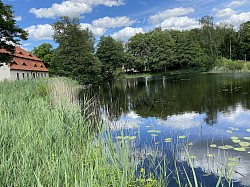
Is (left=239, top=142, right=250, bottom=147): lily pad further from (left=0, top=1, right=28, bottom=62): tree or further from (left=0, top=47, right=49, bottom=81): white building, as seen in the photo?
(left=0, top=47, right=49, bottom=81): white building

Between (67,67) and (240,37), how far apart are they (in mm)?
39031

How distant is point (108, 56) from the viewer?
5497cm

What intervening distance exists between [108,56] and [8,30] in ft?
→ 125

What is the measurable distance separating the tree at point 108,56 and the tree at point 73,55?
698 inches

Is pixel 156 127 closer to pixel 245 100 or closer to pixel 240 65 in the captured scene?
pixel 245 100

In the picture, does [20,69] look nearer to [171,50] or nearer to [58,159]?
[171,50]

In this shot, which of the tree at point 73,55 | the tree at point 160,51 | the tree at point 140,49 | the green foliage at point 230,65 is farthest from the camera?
the tree at point 140,49

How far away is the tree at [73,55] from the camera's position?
33938 mm

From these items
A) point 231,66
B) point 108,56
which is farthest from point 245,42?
point 108,56

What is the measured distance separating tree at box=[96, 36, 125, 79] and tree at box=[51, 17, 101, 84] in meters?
17.7

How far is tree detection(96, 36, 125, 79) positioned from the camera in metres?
54.4

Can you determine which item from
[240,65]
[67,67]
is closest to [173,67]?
[240,65]

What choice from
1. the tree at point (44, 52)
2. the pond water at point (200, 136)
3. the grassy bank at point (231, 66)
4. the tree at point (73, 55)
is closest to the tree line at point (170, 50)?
the tree at point (44, 52)

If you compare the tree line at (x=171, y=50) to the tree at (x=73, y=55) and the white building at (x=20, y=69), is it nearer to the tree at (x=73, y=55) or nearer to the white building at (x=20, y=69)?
the white building at (x=20, y=69)
